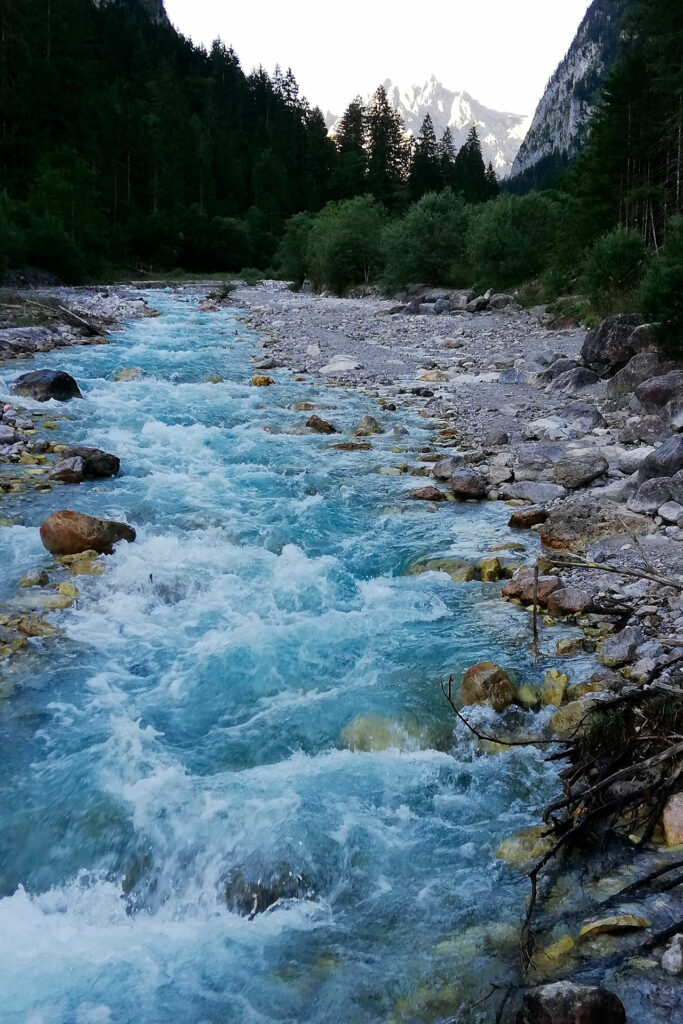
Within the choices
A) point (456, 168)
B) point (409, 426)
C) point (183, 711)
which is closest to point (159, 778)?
point (183, 711)

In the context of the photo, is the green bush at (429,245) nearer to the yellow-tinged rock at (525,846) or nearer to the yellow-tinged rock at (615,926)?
the yellow-tinged rock at (525,846)

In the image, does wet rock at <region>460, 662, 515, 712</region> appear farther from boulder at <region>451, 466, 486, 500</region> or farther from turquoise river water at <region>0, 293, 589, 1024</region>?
boulder at <region>451, 466, 486, 500</region>

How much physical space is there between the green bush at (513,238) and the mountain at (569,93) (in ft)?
438

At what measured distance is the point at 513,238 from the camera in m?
29.0

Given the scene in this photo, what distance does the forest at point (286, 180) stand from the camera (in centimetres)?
2325

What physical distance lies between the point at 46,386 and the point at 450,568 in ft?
31.6

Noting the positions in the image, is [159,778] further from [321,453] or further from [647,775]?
[321,453]

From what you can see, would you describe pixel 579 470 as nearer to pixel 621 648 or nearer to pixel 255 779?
pixel 621 648

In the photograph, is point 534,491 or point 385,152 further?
point 385,152

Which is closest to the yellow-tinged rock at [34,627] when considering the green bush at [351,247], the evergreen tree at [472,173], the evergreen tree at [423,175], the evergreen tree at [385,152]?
the green bush at [351,247]

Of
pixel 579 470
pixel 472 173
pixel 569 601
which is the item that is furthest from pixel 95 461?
pixel 472 173

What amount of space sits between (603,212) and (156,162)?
45191 mm

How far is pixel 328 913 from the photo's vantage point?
13.0ft

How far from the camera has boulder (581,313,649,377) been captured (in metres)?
13.5
